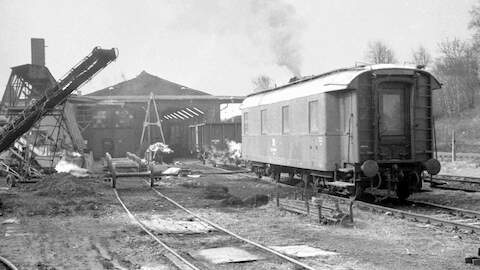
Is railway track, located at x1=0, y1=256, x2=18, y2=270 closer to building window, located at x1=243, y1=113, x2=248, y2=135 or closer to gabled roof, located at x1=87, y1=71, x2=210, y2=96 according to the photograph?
building window, located at x1=243, y1=113, x2=248, y2=135

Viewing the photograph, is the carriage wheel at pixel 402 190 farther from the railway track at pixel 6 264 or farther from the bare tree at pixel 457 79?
the bare tree at pixel 457 79

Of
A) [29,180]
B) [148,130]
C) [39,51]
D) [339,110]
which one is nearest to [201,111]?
[148,130]

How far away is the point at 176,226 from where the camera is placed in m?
10.2

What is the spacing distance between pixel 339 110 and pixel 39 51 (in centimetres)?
2823

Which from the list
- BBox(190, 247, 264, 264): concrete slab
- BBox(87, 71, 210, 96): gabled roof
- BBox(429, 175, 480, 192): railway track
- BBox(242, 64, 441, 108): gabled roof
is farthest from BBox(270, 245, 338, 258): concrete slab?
BBox(87, 71, 210, 96): gabled roof

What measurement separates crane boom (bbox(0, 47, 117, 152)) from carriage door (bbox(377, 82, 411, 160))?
31.8 feet

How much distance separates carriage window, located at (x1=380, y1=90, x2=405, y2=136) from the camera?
12.8m

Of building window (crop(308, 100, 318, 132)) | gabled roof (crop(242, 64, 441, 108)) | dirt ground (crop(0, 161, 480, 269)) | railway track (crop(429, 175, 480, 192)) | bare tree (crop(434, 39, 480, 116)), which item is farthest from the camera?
bare tree (crop(434, 39, 480, 116))

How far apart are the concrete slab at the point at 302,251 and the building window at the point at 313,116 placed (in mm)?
6161

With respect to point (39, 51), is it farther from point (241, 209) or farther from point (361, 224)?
point (361, 224)

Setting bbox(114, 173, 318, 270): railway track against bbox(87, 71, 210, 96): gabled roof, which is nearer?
bbox(114, 173, 318, 270): railway track

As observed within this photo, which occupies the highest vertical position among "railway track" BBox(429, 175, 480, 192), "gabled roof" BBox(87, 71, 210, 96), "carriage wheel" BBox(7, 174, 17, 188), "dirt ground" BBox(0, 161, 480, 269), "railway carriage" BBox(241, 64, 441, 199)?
"gabled roof" BBox(87, 71, 210, 96)

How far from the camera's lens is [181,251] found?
7887 mm

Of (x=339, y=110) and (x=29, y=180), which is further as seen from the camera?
(x=29, y=180)
